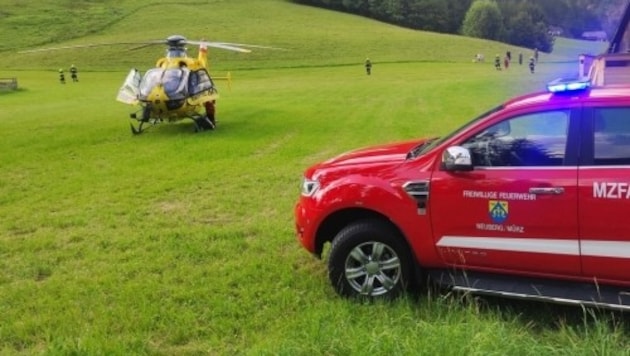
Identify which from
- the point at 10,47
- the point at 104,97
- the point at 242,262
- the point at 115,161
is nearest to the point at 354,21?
the point at 10,47

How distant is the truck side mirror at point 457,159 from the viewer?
190 inches

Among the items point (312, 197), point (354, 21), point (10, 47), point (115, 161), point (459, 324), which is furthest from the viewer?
point (354, 21)

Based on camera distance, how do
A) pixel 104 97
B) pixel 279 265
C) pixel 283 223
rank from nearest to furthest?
pixel 279 265 → pixel 283 223 → pixel 104 97

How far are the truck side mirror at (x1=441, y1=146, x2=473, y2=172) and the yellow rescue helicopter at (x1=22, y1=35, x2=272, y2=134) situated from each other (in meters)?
13.3

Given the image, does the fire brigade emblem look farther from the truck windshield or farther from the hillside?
the hillside

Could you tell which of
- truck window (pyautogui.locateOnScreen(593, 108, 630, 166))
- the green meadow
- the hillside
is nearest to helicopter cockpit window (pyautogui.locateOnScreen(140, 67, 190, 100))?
the green meadow

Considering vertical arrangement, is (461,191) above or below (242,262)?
above

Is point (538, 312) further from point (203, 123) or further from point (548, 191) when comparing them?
point (203, 123)

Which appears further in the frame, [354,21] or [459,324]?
[354,21]

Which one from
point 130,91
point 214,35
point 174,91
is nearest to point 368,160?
point 174,91

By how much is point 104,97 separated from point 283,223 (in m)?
25.5

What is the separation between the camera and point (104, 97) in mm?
31297

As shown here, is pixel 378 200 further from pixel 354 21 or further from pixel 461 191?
pixel 354 21

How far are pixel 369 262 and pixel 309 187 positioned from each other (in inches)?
34.5
